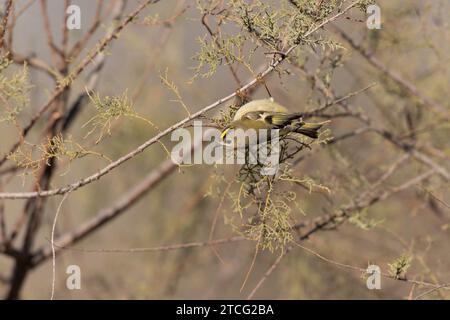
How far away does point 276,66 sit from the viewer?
100 cm

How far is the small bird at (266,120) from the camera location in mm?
1048

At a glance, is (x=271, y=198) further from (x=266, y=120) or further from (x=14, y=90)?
(x=14, y=90)

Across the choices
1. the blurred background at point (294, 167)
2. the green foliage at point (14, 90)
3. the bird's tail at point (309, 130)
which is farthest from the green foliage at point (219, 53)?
the green foliage at point (14, 90)

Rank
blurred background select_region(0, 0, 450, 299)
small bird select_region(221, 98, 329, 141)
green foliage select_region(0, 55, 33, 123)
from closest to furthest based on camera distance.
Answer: small bird select_region(221, 98, 329, 141), green foliage select_region(0, 55, 33, 123), blurred background select_region(0, 0, 450, 299)

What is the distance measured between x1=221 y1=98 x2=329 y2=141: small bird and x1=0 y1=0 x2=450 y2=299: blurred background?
6 cm

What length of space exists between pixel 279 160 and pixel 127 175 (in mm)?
2623

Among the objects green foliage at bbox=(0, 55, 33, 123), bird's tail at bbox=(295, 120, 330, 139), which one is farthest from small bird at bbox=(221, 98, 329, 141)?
green foliage at bbox=(0, 55, 33, 123)

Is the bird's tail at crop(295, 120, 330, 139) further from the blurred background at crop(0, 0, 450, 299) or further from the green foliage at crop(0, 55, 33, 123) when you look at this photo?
the green foliage at crop(0, 55, 33, 123)

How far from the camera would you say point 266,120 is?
106 centimetres

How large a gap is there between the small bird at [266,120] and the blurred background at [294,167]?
0.06 m

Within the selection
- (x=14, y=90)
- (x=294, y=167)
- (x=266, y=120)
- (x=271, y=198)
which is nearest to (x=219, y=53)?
(x=266, y=120)

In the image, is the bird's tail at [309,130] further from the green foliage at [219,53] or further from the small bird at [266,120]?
the green foliage at [219,53]

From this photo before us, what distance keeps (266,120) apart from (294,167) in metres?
0.56

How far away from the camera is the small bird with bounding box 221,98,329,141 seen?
1.05m
